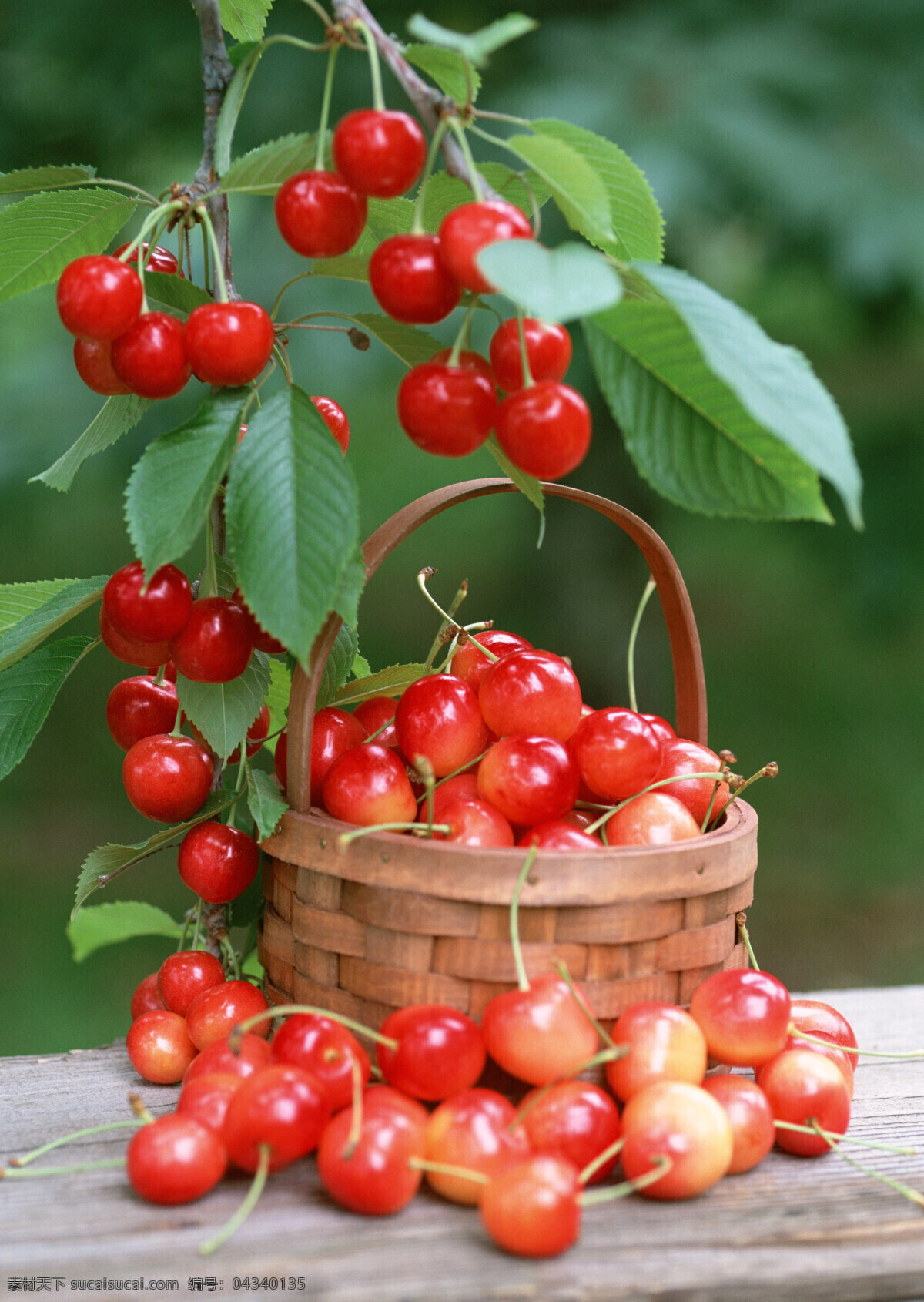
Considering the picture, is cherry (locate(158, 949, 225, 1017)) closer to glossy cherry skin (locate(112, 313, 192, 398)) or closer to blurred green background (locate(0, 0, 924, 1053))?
glossy cherry skin (locate(112, 313, 192, 398))

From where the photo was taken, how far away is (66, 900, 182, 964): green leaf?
0.95 m

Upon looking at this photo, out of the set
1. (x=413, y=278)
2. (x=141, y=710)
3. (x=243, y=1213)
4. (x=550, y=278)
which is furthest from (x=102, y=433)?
(x=243, y=1213)

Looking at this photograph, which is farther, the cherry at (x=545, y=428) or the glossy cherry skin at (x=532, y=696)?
the glossy cherry skin at (x=532, y=696)

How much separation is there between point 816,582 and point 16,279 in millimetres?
3494

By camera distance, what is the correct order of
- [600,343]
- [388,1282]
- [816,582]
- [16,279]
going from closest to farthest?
[388,1282], [600,343], [16,279], [816,582]

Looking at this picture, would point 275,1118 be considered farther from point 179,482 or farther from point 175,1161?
point 179,482

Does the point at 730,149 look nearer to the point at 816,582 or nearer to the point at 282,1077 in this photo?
the point at 282,1077

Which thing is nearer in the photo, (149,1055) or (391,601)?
(149,1055)

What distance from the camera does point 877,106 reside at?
168 centimetres

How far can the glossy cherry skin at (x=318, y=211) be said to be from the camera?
26.1 inches

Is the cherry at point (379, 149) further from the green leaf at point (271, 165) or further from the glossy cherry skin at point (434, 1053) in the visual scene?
the glossy cherry skin at point (434, 1053)

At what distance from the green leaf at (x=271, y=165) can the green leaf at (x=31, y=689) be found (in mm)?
343

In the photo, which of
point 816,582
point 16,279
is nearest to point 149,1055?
point 16,279

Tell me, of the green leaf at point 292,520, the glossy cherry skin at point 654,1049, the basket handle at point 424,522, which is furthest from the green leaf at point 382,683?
the glossy cherry skin at point 654,1049
